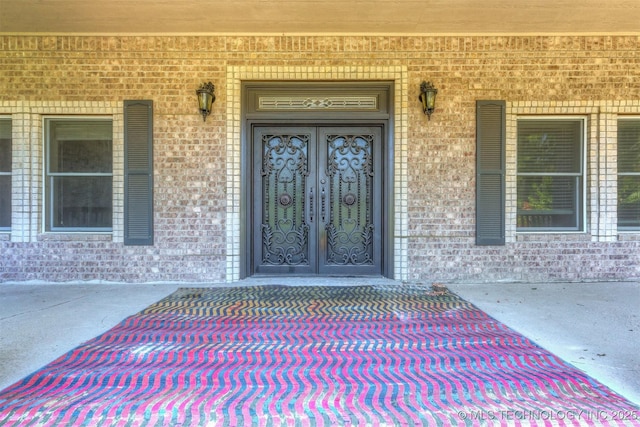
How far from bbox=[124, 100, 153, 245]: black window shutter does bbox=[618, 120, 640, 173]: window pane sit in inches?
262

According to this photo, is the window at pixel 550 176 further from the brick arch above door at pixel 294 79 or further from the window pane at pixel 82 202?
the window pane at pixel 82 202

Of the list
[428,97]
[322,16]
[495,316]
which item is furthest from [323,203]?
[495,316]

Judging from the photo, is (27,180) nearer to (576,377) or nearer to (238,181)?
(238,181)

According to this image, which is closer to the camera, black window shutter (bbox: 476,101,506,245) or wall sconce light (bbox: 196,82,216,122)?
wall sconce light (bbox: 196,82,216,122)

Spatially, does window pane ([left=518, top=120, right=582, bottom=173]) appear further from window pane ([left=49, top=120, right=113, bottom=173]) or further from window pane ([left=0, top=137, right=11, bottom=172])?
window pane ([left=0, top=137, right=11, bottom=172])

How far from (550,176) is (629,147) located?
120cm

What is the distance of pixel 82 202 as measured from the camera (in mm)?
5750

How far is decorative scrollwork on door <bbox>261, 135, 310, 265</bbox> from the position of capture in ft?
19.0

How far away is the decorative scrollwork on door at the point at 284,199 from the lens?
5801 mm

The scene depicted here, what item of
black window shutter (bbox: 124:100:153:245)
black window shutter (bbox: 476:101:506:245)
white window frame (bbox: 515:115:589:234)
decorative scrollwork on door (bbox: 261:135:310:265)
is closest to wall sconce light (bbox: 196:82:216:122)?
black window shutter (bbox: 124:100:153:245)

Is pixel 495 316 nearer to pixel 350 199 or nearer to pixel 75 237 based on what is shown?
pixel 350 199

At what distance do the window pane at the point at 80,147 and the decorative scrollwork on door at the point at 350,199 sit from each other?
10.5ft

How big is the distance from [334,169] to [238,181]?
1.37 meters

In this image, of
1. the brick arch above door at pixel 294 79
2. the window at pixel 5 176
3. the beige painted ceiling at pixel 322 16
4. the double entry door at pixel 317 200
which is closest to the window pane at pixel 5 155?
the window at pixel 5 176
